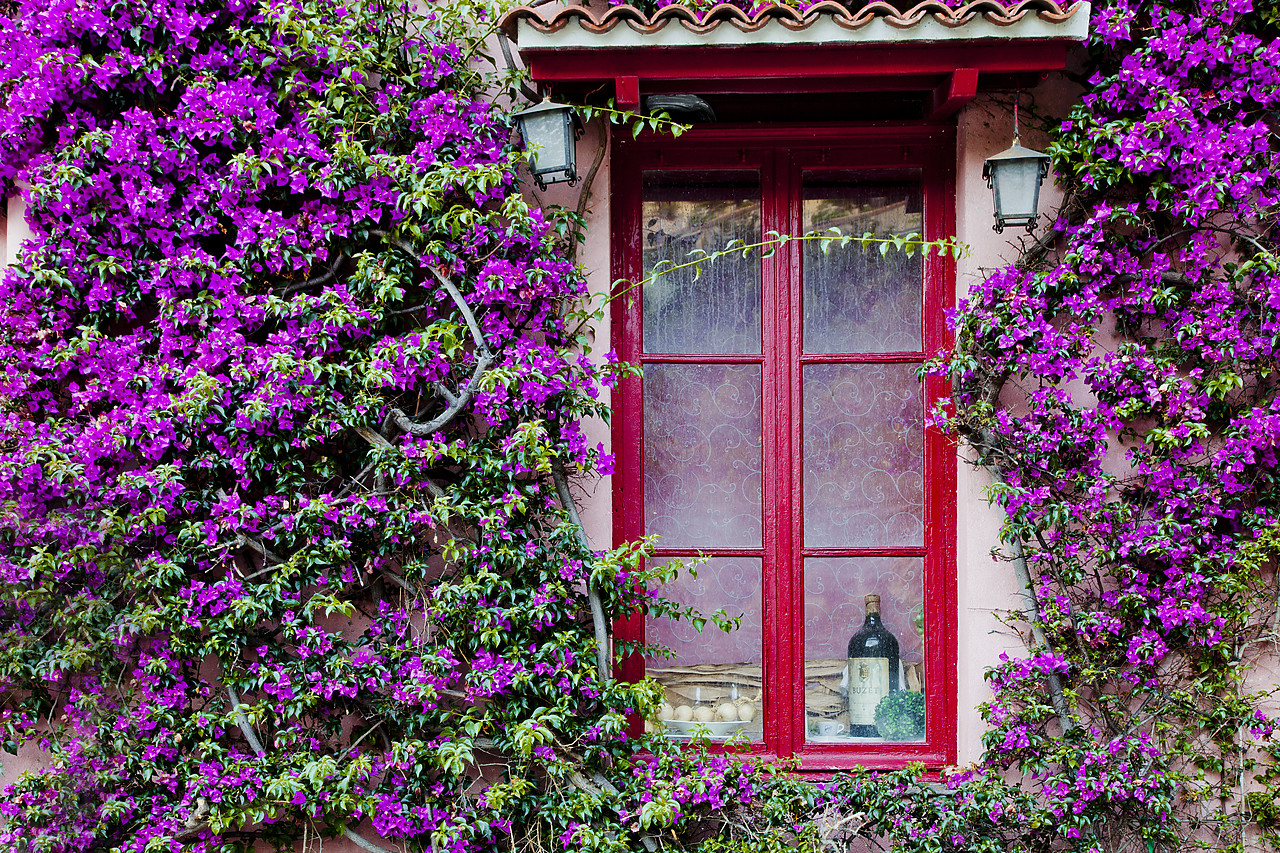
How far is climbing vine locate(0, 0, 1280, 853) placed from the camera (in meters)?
3.16

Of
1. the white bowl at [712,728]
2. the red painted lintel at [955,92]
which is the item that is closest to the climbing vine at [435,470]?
the white bowl at [712,728]

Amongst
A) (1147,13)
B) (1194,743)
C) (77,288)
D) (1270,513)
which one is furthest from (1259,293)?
(77,288)

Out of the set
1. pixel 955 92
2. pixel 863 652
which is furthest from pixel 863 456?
pixel 955 92

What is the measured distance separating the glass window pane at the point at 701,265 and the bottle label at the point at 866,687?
52.3 inches

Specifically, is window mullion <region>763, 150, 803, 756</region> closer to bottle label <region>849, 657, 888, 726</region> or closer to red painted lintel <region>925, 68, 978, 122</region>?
bottle label <region>849, 657, 888, 726</region>

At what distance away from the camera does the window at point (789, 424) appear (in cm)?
351

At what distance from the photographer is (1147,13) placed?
10.9ft

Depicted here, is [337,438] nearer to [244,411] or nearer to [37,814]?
[244,411]

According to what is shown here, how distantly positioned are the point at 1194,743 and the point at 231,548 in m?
3.62

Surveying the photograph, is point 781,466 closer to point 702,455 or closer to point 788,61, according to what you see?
point 702,455

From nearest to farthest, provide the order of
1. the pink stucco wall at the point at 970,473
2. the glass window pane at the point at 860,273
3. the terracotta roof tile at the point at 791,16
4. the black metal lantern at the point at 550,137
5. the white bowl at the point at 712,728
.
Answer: the terracotta roof tile at the point at 791,16
the black metal lantern at the point at 550,137
the pink stucco wall at the point at 970,473
the white bowl at the point at 712,728
the glass window pane at the point at 860,273

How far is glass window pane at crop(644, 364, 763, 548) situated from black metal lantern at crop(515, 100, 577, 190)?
0.87 metres

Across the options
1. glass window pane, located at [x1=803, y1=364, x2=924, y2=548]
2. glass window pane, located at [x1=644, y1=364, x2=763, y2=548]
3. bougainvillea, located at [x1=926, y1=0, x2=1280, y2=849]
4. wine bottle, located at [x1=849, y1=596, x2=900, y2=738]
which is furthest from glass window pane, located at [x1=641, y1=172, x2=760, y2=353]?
wine bottle, located at [x1=849, y1=596, x2=900, y2=738]

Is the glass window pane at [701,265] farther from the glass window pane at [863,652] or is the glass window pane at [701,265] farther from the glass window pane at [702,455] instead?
the glass window pane at [863,652]
